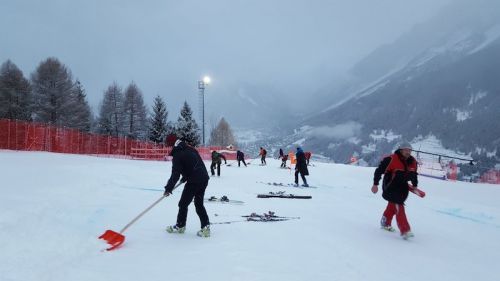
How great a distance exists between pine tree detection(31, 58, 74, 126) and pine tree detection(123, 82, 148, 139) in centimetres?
1122

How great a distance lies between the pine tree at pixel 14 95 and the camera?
50.1 meters

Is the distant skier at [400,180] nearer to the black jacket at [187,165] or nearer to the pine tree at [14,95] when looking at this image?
the black jacket at [187,165]

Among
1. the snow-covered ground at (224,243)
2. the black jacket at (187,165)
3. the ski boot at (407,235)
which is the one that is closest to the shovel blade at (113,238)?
the snow-covered ground at (224,243)

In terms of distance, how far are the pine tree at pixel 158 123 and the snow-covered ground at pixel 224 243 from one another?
149 feet

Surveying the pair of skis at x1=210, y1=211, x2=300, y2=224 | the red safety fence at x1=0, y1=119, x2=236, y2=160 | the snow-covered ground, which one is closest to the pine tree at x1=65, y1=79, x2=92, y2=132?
the red safety fence at x1=0, y1=119, x2=236, y2=160

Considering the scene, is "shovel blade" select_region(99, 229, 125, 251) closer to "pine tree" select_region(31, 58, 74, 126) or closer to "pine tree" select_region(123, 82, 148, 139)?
"pine tree" select_region(31, 58, 74, 126)

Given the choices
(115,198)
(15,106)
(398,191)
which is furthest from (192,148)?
(15,106)

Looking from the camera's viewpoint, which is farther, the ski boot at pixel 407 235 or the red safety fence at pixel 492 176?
the red safety fence at pixel 492 176

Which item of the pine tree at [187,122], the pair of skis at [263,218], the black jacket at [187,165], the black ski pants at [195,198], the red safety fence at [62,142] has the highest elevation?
the pine tree at [187,122]

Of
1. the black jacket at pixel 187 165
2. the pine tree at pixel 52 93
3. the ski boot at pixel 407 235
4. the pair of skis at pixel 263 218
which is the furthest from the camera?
the pine tree at pixel 52 93

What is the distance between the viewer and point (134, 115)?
66312mm

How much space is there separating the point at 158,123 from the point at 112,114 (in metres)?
12.0

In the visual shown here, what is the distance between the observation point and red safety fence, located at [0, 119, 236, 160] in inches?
1043

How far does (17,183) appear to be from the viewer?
11438mm
